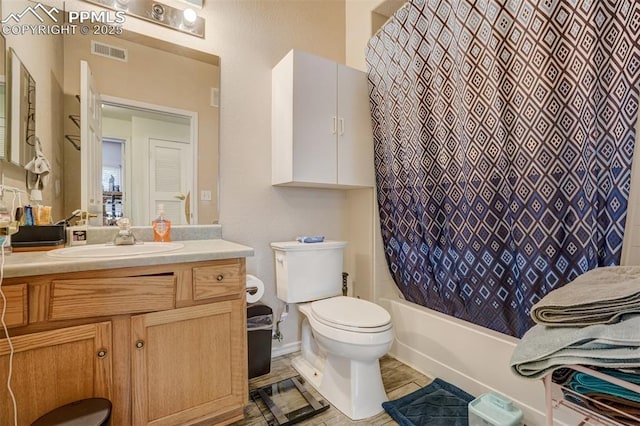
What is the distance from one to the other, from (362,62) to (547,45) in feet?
4.10

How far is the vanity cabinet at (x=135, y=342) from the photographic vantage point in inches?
36.8

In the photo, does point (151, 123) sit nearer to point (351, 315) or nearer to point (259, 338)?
point (259, 338)

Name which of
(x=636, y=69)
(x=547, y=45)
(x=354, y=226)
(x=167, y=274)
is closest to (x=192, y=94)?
(x=167, y=274)

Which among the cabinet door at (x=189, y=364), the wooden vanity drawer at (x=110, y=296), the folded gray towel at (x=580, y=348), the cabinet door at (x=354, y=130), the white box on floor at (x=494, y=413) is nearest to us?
the folded gray towel at (x=580, y=348)

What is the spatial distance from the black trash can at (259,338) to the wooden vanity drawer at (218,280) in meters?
0.53

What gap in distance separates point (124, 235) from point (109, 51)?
3.11ft

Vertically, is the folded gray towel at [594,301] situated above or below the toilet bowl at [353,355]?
above

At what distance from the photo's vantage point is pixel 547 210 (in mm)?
1183

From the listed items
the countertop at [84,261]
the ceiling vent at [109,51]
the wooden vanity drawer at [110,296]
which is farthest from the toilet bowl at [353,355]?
the ceiling vent at [109,51]

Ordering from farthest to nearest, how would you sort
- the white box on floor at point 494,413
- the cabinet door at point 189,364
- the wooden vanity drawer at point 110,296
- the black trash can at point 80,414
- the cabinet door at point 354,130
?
1. the cabinet door at point 354,130
2. the white box on floor at point 494,413
3. the cabinet door at point 189,364
4. the wooden vanity drawer at point 110,296
5. the black trash can at point 80,414

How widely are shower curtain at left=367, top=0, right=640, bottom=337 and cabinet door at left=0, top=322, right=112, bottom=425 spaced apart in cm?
156

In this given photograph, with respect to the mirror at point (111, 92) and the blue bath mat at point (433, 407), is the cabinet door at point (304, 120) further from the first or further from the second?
the blue bath mat at point (433, 407)

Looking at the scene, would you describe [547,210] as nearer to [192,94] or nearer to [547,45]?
[547,45]

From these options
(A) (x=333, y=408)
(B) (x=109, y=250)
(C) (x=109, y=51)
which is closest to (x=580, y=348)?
(A) (x=333, y=408)
